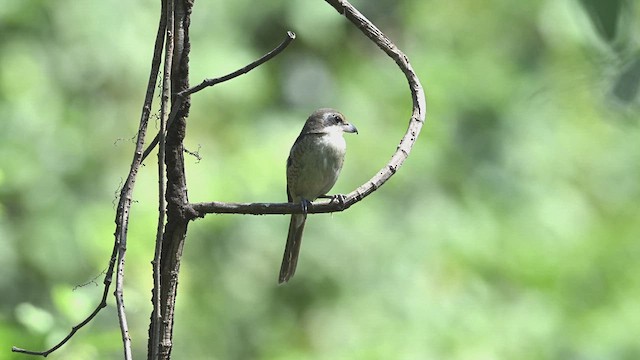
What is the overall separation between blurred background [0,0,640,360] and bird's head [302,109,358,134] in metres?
1.27

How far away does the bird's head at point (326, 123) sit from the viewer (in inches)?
165

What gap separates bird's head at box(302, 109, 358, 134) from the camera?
4.19 metres

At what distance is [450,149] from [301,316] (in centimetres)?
171

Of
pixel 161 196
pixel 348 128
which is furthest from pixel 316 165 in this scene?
pixel 161 196

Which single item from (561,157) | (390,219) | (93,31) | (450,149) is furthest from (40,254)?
(561,157)

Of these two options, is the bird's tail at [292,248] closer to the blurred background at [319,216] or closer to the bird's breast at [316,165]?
the bird's breast at [316,165]

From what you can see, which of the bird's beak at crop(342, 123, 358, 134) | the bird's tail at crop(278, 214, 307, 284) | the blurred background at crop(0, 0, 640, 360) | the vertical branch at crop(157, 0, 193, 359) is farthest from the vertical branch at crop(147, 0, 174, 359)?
the blurred background at crop(0, 0, 640, 360)

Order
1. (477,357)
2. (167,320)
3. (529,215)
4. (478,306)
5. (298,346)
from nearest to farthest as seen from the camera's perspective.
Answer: (167,320) < (477,357) < (478,306) < (298,346) < (529,215)

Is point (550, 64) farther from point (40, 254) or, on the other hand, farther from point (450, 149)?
point (40, 254)

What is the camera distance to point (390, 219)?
6.51 metres

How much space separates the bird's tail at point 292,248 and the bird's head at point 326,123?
0.42 m

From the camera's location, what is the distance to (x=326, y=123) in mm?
4258

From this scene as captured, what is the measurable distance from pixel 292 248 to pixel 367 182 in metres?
1.99

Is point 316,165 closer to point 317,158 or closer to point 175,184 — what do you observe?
point 317,158
